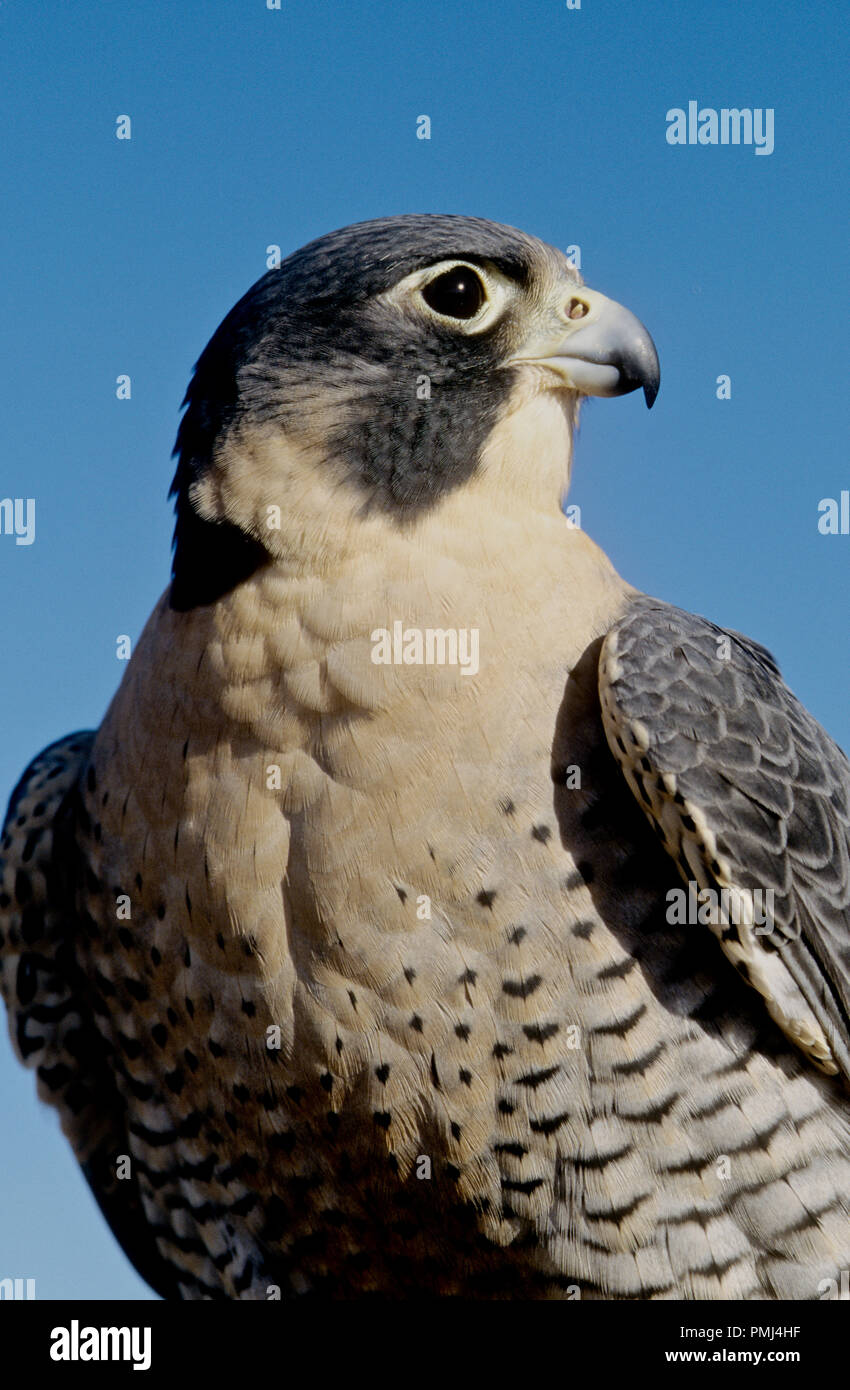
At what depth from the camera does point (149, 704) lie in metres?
3.53

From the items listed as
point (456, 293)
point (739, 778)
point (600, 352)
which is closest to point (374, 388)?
point (456, 293)

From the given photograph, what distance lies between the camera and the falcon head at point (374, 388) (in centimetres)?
330

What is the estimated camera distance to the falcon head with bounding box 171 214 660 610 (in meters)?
3.30

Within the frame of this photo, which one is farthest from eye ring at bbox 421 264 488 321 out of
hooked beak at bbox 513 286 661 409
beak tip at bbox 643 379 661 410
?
beak tip at bbox 643 379 661 410

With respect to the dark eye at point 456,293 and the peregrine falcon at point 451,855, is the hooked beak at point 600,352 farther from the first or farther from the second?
the dark eye at point 456,293

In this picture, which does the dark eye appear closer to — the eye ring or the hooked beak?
the eye ring

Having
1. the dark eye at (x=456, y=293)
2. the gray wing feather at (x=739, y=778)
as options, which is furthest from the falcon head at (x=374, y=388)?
the gray wing feather at (x=739, y=778)

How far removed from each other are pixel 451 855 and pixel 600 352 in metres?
1.41

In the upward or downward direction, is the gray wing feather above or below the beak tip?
below

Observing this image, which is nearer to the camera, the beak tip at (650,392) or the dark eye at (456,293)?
the dark eye at (456,293)

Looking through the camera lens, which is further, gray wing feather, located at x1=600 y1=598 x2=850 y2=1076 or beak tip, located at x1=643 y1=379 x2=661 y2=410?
beak tip, located at x1=643 y1=379 x2=661 y2=410

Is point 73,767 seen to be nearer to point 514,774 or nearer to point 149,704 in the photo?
point 149,704
